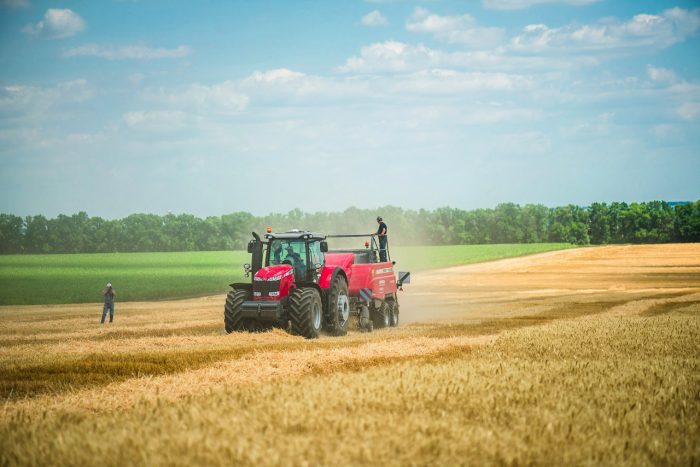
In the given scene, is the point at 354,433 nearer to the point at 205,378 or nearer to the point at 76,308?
the point at 205,378

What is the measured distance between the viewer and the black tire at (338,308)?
19500 millimetres

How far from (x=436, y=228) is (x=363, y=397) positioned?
115 m

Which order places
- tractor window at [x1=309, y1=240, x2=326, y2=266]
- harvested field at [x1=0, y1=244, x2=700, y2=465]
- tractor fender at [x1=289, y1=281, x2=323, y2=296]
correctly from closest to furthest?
harvested field at [x1=0, y1=244, x2=700, y2=465] → tractor fender at [x1=289, y1=281, x2=323, y2=296] → tractor window at [x1=309, y1=240, x2=326, y2=266]

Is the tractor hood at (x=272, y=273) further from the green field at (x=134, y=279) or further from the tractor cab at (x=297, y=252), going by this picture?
the green field at (x=134, y=279)

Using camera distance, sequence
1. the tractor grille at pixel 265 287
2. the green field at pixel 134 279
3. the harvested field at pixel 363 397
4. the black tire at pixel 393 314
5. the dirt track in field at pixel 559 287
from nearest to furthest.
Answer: the harvested field at pixel 363 397 < the tractor grille at pixel 265 287 < the black tire at pixel 393 314 < the dirt track in field at pixel 559 287 < the green field at pixel 134 279

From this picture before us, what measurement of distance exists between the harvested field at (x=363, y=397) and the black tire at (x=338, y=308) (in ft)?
4.69

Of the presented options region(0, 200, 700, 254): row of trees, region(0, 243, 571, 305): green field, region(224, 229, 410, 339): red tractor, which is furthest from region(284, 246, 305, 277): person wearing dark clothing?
region(0, 200, 700, 254): row of trees

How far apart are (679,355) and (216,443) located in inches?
384

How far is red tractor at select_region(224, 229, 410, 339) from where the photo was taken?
60.5 feet

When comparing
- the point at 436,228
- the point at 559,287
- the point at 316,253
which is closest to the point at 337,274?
the point at 316,253

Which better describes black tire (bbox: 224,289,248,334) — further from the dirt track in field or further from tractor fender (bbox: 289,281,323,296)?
the dirt track in field

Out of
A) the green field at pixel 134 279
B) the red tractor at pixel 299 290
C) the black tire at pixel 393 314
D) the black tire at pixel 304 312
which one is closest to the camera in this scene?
the black tire at pixel 304 312

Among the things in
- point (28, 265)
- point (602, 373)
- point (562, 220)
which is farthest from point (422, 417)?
point (562, 220)

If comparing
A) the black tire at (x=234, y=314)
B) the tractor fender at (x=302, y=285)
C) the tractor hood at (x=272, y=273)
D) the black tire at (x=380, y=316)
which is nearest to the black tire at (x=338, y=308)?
the tractor fender at (x=302, y=285)
